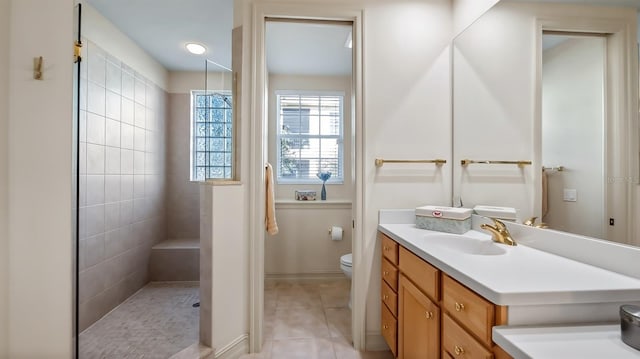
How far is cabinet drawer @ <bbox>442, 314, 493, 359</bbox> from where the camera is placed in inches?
35.3

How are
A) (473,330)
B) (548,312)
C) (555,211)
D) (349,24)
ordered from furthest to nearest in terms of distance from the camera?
(349,24), (555,211), (473,330), (548,312)

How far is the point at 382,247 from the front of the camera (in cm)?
191

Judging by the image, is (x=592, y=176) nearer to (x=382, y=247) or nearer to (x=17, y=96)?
(x=382, y=247)

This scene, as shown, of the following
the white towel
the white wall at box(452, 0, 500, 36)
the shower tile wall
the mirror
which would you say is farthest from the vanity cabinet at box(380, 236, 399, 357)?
the shower tile wall

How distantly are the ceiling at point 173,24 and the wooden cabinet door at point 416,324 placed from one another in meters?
2.36

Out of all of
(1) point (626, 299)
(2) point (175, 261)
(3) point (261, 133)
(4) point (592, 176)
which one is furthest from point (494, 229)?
(2) point (175, 261)

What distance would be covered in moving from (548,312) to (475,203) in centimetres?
107

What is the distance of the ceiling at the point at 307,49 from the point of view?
97.2 inches

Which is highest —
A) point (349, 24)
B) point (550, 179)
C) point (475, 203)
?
point (349, 24)

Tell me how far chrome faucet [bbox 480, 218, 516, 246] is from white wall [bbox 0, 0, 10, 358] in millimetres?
2424

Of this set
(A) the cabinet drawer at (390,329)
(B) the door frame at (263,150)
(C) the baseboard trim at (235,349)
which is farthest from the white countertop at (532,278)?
(C) the baseboard trim at (235,349)

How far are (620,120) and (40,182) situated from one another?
2.51 m

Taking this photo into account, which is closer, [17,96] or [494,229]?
[17,96]

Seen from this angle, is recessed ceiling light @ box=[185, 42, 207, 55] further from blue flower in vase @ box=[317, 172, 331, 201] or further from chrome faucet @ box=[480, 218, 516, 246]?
chrome faucet @ box=[480, 218, 516, 246]
